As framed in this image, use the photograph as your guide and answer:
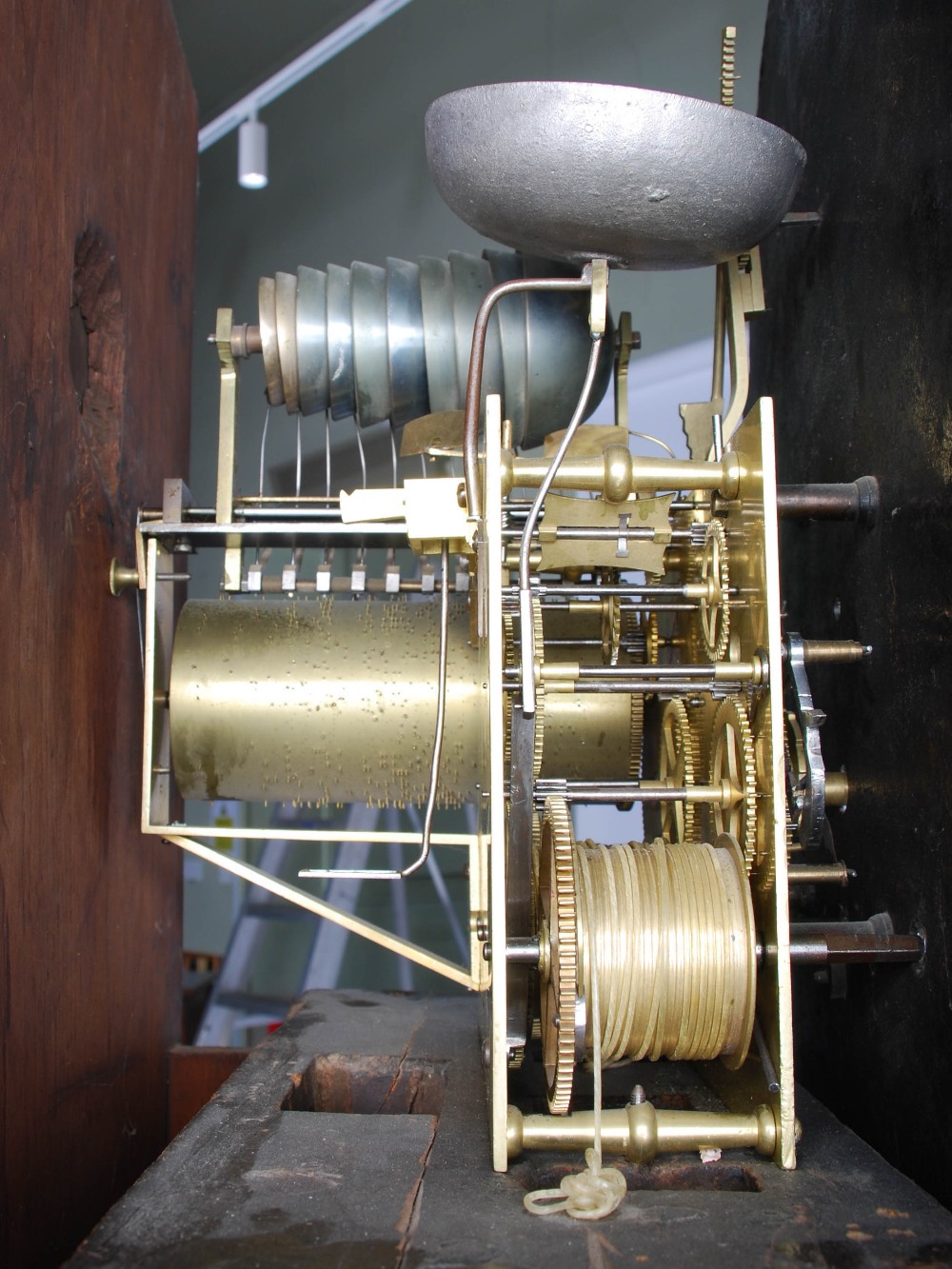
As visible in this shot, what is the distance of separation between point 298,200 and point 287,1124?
372 cm

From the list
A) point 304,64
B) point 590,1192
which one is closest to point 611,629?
point 590,1192

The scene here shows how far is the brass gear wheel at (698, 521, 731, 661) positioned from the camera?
154 centimetres

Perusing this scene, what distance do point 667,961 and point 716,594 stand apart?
488mm

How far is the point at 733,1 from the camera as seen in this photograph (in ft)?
10.9

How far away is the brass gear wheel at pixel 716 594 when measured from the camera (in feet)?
5.05

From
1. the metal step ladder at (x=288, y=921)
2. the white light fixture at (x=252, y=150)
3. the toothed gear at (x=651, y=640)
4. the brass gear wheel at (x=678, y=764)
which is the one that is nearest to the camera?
the brass gear wheel at (x=678, y=764)

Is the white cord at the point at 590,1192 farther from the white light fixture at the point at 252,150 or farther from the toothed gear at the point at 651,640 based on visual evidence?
the white light fixture at the point at 252,150

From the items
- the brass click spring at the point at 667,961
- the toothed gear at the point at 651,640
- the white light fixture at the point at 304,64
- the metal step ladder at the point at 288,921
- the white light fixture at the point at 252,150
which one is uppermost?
the white light fixture at the point at 304,64

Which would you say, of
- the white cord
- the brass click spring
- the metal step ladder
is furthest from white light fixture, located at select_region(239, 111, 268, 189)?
the white cord

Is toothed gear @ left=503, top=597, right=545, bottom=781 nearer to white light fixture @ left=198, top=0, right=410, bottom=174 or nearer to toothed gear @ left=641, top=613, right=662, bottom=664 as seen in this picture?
toothed gear @ left=641, top=613, right=662, bottom=664

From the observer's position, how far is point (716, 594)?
5.08 ft

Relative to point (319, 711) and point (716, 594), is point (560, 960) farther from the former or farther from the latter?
point (319, 711)

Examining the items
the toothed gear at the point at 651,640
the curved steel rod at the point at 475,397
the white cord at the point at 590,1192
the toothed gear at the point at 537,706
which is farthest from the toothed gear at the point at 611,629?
the white cord at the point at 590,1192

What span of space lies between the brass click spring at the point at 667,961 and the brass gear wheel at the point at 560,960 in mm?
40
